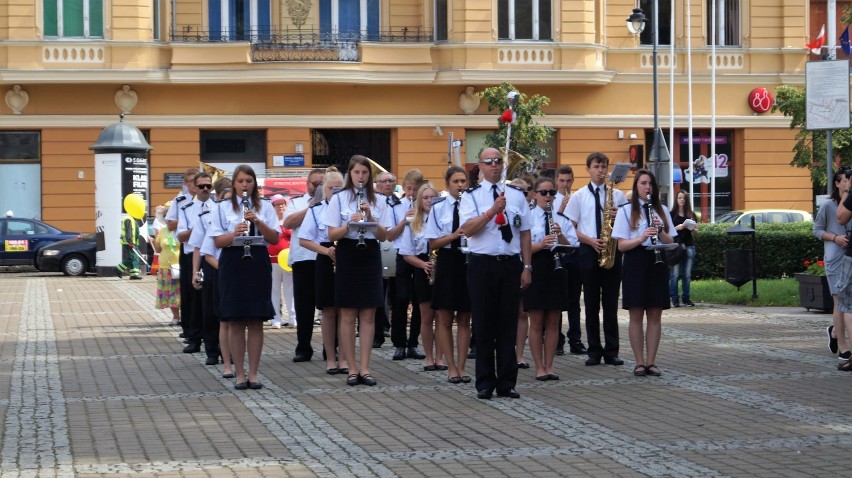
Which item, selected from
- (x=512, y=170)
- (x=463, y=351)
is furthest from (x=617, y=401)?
(x=512, y=170)

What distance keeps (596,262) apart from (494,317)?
293 cm

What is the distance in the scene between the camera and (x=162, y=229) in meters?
19.2

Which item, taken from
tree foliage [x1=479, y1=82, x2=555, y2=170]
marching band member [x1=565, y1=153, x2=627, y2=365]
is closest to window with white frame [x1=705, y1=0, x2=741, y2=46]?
tree foliage [x1=479, y1=82, x2=555, y2=170]

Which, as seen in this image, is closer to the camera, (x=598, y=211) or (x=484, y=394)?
(x=484, y=394)

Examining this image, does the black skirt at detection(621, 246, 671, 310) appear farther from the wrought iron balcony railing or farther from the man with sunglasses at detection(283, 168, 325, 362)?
the wrought iron balcony railing

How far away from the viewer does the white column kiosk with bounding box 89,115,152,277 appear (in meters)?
34.1

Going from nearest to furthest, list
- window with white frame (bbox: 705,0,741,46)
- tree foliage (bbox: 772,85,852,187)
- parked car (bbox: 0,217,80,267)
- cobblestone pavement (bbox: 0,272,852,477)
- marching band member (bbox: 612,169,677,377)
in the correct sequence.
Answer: cobblestone pavement (bbox: 0,272,852,477) → marching band member (bbox: 612,169,677,377) → parked car (bbox: 0,217,80,267) → tree foliage (bbox: 772,85,852,187) → window with white frame (bbox: 705,0,741,46)

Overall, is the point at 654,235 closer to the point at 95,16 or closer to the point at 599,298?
the point at 599,298

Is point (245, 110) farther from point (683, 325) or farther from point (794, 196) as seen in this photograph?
point (683, 325)

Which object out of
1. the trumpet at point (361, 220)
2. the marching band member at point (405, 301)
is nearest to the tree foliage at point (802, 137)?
the marching band member at point (405, 301)

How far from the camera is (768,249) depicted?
2566cm

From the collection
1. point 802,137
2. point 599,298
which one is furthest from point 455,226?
point 802,137

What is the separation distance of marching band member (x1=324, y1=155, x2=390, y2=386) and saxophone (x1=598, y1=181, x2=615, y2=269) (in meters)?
2.56

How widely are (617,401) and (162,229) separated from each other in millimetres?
9107
